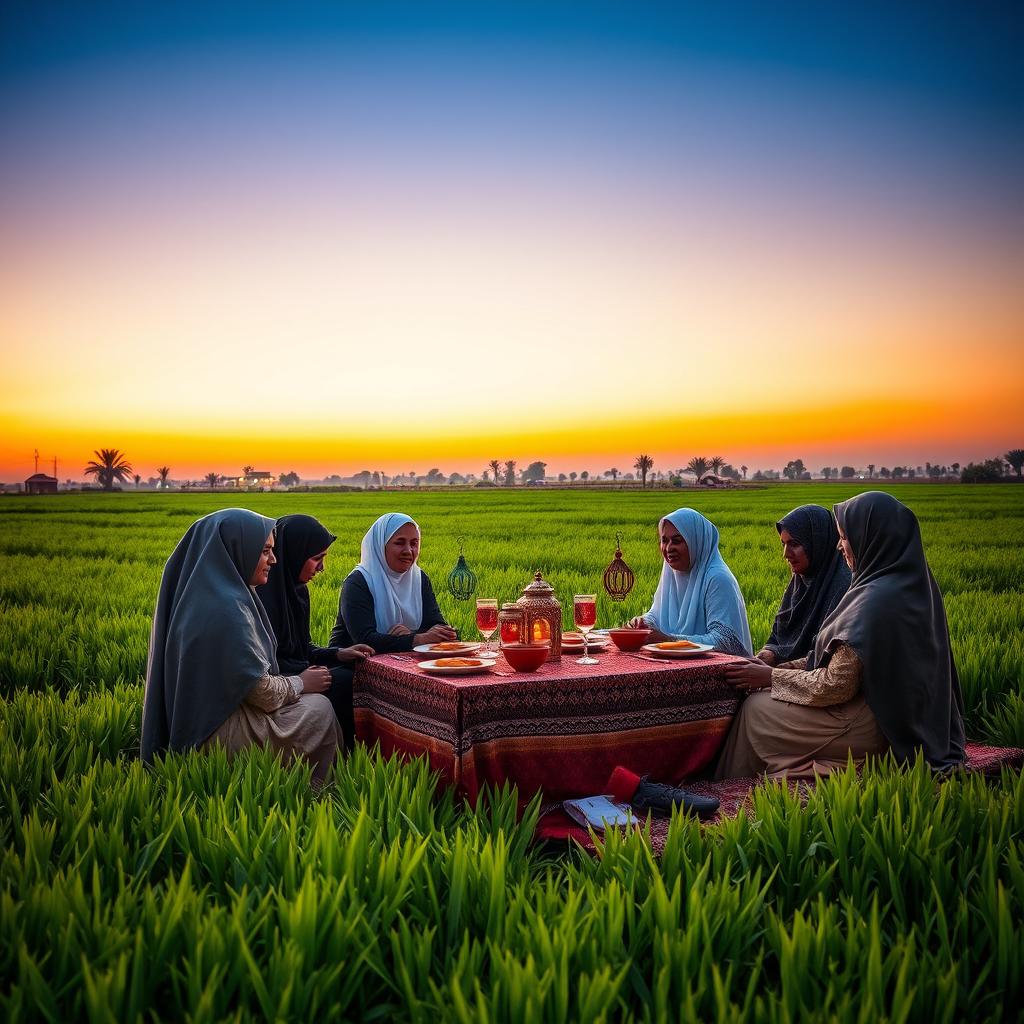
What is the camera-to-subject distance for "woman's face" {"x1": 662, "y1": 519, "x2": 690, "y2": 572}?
5297 millimetres

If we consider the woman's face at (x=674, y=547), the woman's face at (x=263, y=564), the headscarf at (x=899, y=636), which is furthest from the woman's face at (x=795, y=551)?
the woman's face at (x=263, y=564)

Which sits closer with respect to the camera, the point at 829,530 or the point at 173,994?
the point at 173,994

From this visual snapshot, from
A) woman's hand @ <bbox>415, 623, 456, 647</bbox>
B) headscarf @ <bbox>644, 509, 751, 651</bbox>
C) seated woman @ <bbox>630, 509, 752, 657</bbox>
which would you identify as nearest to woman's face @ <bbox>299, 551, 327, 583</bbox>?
woman's hand @ <bbox>415, 623, 456, 647</bbox>

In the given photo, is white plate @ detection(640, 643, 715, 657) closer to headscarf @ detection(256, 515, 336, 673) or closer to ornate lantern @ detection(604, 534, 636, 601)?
ornate lantern @ detection(604, 534, 636, 601)

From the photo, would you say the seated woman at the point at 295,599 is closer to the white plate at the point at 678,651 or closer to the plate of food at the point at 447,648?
the plate of food at the point at 447,648

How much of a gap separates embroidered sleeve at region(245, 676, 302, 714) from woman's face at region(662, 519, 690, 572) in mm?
2209

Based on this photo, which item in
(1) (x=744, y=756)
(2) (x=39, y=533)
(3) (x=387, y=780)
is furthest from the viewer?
(2) (x=39, y=533)

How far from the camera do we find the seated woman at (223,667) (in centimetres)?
423

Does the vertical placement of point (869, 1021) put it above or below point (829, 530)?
below

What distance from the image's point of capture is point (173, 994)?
229cm

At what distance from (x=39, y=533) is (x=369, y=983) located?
2485cm

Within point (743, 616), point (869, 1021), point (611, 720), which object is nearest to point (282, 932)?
point (869, 1021)

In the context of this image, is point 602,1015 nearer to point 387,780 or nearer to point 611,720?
point 387,780

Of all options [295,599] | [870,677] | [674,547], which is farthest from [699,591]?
[295,599]
